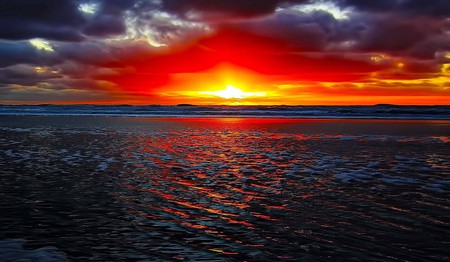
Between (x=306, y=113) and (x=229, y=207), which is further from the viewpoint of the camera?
(x=306, y=113)

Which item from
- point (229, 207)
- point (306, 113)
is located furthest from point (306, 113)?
point (229, 207)

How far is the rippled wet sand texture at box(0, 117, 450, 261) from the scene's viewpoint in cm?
568

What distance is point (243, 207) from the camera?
26.1 feet

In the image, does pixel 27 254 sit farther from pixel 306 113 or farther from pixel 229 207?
pixel 306 113

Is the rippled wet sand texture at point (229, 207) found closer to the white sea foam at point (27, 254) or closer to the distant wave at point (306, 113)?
the white sea foam at point (27, 254)

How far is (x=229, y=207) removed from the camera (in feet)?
26.1

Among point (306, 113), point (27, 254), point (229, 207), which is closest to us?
point (27, 254)

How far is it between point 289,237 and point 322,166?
7.39 metres

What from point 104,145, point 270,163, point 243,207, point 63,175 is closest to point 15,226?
point 243,207

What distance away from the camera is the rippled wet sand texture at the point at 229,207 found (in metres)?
5.68

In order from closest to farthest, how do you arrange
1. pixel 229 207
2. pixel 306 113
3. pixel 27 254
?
pixel 27 254 → pixel 229 207 → pixel 306 113

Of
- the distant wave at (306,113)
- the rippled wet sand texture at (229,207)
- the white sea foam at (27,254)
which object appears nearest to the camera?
the white sea foam at (27,254)

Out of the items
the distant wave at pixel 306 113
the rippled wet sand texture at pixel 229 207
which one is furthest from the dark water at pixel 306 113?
the rippled wet sand texture at pixel 229 207

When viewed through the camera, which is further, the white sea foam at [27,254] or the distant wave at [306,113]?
the distant wave at [306,113]
